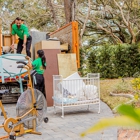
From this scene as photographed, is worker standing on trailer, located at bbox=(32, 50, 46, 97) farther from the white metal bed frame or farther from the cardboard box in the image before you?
the cardboard box

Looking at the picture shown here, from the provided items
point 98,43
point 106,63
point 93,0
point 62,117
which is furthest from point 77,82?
point 98,43

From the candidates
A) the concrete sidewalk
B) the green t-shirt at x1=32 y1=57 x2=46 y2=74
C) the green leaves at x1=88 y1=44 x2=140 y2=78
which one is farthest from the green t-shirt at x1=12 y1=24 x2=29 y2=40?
the green leaves at x1=88 y1=44 x2=140 y2=78

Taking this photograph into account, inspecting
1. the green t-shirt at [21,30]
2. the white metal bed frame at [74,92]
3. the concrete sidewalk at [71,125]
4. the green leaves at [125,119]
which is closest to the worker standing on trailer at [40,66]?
the white metal bed frame at [74,92]

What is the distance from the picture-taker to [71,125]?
5.08 m

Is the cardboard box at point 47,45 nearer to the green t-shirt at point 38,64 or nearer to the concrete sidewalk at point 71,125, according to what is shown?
the green t-shirt at point 38,64

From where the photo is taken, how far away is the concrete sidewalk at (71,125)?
4262mm

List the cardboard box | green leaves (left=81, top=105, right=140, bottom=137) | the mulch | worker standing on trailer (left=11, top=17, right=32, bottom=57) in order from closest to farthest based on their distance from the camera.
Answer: green leaves (left=81, top=105, right=140, bottom=137) < the mulch < worker standing on trailer (left=11, top=17, right=32, bottom=57) < the cardboard box

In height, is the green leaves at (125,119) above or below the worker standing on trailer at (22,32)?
below

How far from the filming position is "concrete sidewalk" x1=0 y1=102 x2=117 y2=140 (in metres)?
4.26

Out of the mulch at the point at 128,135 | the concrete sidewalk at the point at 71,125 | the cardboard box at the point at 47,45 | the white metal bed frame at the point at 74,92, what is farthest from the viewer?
Result: the cardboard box at the point at 47,45

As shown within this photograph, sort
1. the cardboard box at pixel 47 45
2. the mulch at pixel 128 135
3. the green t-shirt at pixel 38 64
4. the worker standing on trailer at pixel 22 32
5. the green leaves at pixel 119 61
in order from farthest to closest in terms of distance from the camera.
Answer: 1. the green leaves at pixel 119 61
2. the cardboard box at pixel 47 45
3. the worker standing on trailer at pixel 22 32
4. the green t-shirt at pixel 38 64
5. the mulch at pixel 128 135

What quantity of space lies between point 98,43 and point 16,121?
17.9 m

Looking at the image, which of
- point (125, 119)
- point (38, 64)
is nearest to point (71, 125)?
point (38, 64)

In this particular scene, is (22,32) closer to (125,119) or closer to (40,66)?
(40,66)
